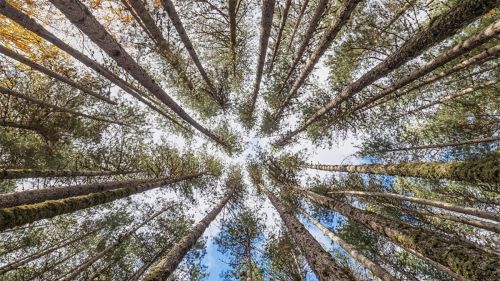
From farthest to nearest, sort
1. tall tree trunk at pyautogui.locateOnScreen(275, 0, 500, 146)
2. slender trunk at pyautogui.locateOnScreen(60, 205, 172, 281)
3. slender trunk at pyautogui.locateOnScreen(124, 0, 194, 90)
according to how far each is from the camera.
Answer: slender trunk at pyautogui.locateOnScreen(60, 205, 172, 281)
slender trunk at pyautogui.locateOnScreen(124, 0, 194, 90)
tall tree trunk at pyautogui.locateOnScreen(275, 0, 500, 146)

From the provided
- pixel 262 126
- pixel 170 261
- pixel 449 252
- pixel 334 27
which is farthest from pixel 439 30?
pixel 262 126

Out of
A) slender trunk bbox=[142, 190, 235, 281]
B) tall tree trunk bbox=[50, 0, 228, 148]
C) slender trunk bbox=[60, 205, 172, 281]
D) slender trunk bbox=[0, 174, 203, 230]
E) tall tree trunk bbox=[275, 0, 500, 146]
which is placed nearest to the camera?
tall tree trunk bbox=[275, 0, 500, 146]

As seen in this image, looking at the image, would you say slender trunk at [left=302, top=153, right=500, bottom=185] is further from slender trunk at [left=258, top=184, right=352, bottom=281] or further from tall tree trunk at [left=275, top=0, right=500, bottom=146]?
slender trunk at [left=258, top=184, right=352, bottom=281]

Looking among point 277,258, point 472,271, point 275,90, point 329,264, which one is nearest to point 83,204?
point 329,264

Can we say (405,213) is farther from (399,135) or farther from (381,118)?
(381,118)

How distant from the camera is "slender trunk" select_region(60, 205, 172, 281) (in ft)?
32.1

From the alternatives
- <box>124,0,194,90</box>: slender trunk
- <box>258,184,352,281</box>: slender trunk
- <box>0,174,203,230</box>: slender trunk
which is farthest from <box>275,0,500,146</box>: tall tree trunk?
<box>0,174,203,230</box>: slender trunk

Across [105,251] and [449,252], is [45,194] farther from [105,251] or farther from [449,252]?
[449,252]

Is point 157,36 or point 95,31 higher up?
point 157,36

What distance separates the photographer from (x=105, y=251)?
436 inches

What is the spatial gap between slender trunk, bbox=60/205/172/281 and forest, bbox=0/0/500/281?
105 millimetres

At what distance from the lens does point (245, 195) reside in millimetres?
21547

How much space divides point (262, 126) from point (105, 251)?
12.8 m

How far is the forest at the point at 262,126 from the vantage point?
5016 millimetres
